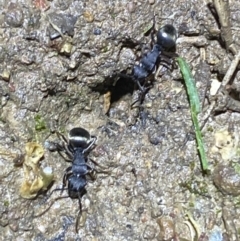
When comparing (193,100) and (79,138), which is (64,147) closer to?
(79,138)

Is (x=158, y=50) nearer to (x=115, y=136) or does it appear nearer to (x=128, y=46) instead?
(x=128, y=46)

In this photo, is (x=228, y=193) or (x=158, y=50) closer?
(x=228, y=193)

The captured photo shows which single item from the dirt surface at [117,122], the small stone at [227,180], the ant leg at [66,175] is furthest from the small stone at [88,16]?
the small stone at [227,180]

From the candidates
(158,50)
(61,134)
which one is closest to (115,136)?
(61,134)

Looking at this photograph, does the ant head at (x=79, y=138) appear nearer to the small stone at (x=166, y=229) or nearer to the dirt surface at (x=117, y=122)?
the dirt surface at (x=117, y=122)

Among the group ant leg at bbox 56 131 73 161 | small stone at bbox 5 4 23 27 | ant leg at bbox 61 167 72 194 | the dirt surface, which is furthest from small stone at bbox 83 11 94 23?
ant leg at bbox 61 167 72 194

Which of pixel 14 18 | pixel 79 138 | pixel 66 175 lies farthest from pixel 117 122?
pixel 14 18
